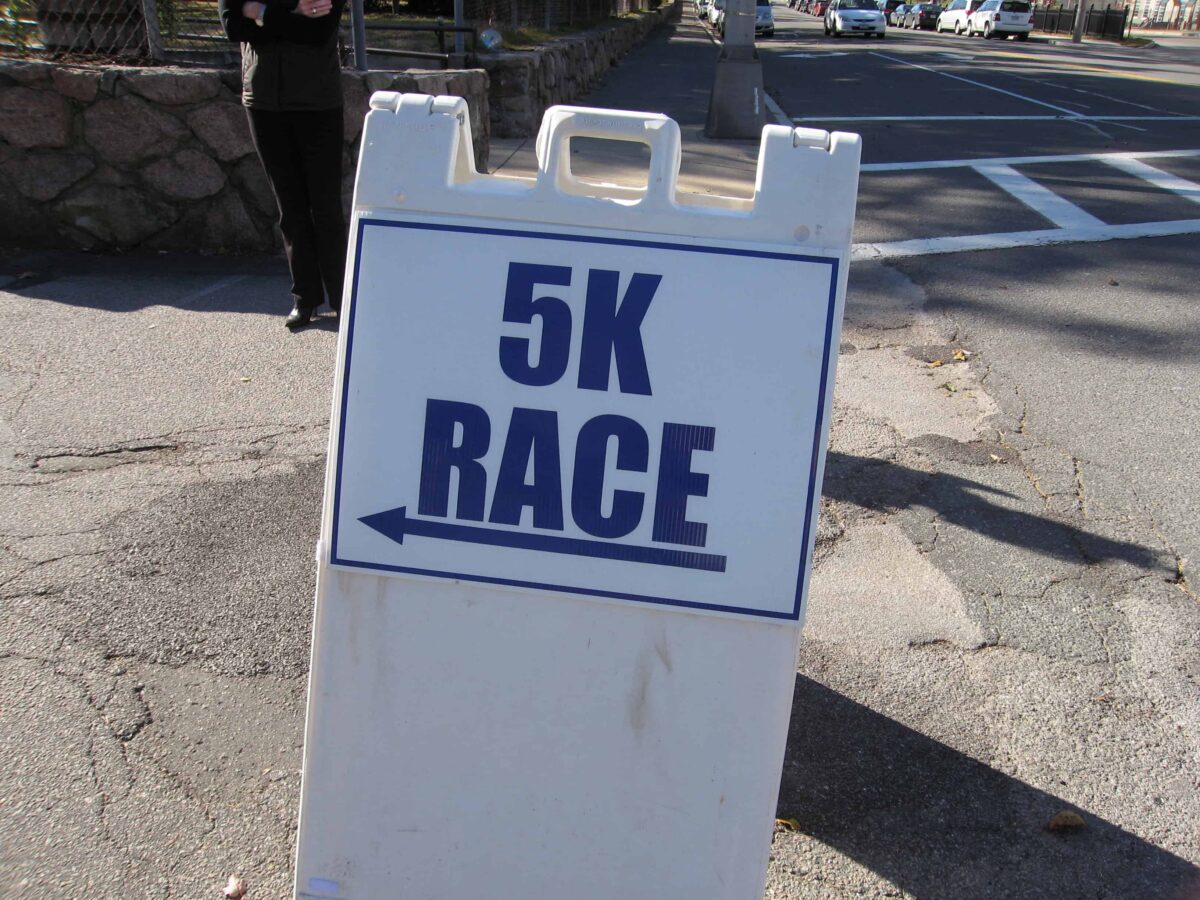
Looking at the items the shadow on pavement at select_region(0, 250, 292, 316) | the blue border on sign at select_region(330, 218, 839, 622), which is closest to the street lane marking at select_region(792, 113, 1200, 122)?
the shadow on pavement at select_region(0, 250, 292, 316)

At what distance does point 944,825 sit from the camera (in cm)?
246

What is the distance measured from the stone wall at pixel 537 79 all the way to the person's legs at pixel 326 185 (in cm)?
612

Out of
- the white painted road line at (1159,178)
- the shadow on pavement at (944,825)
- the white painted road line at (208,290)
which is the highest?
the white painted road line at (1159,178)

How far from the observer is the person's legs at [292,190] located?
5031 mm

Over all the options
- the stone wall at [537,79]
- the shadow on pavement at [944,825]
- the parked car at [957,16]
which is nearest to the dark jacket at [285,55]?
the shadow on pavement at [944,825]

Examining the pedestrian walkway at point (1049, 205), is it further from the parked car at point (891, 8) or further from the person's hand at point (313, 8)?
the parked car at point (891, 8)

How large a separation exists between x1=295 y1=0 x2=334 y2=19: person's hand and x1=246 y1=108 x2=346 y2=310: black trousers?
433 mm

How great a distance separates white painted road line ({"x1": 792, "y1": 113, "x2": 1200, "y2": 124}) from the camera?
46.5 ft

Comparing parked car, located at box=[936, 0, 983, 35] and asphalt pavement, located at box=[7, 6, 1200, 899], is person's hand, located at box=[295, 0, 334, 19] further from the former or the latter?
parked car, located at box=[936, 0, 983, 35]

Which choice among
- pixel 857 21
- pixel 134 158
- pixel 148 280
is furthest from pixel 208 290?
pixel 857 21

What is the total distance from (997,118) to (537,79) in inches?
256

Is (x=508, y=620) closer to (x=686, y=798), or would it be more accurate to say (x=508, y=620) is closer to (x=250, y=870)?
(x=686, y=798)

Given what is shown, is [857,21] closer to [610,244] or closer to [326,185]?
[326,185]

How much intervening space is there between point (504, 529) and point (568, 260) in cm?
50
